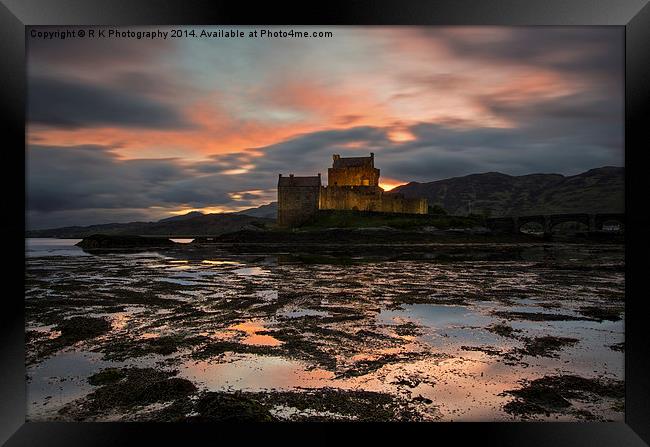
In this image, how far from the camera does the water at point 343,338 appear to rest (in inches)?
249

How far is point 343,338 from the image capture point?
9156 mm

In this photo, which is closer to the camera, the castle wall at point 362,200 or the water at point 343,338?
the water at point 343,338

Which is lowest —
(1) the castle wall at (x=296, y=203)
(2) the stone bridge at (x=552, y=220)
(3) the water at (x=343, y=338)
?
(3) the water at (x=343, y=338)

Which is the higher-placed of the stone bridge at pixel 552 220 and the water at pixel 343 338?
the stone bridge at pixel 552 220

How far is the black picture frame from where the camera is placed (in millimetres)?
4188

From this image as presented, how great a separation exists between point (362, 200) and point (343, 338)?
68779 millimetres

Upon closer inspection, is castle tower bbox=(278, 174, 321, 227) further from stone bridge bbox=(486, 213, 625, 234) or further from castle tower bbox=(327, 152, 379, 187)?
stone bridge bbox=(486, 213, 625, 234)

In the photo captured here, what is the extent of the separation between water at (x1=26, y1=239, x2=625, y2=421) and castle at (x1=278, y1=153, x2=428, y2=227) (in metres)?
57.1

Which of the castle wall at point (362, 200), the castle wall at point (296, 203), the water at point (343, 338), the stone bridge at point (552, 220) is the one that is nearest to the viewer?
the water at point (343, 338)

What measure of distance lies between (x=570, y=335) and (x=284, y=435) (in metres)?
8.40
